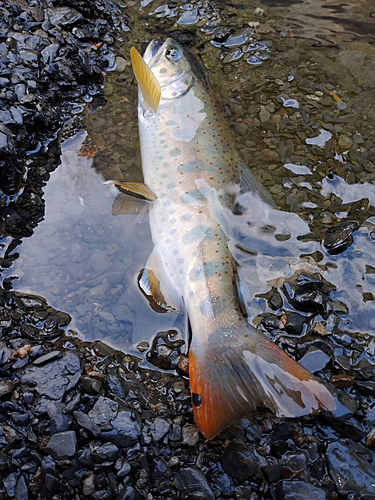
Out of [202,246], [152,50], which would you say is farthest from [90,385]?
[152,50]

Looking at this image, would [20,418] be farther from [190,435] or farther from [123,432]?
[190,435]

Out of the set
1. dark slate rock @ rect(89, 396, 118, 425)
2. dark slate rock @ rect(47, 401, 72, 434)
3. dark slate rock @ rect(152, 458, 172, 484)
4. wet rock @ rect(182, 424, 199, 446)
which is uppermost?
dark slate rock @ rect(47, 401, 72, 434)

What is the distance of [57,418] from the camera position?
2.65m

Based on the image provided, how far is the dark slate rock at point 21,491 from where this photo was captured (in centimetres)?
239

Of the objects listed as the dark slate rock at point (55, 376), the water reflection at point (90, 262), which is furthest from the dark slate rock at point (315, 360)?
the dark slate rock at point (55, 376)

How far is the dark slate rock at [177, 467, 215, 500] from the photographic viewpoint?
2.44 metres

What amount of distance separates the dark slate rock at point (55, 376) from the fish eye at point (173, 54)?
305 centimetres

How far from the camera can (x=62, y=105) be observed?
171 inches

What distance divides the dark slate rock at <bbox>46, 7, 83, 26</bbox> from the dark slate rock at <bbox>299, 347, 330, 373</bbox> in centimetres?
406

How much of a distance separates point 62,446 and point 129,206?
6.05 feet

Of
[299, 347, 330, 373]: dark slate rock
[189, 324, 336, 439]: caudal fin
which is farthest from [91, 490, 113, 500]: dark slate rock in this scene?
[299, 347, 330, 373]: dark slate rock

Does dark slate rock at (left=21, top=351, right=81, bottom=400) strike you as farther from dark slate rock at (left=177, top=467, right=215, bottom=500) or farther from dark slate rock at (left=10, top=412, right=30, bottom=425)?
dark slate rock at (left=177, top=467, right=215, bottom=500)

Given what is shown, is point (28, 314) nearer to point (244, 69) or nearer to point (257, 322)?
point (257, 322)

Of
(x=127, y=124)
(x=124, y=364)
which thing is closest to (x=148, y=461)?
(x=124, y=364)
